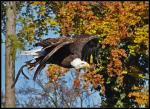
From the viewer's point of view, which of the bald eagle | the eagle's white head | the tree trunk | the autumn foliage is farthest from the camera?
the autumn foliage

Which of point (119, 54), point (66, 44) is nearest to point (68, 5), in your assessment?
point (119, 54)

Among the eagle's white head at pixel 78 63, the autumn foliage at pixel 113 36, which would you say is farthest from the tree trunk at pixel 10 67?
the eagle's white head at pixel 78 63

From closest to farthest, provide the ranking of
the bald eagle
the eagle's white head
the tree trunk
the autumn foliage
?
the eagle's white head → the bald eagle → the tree trunk → the autumn foliage

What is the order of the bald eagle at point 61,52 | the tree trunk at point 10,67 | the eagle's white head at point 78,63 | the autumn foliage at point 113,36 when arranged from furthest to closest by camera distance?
the autumn foliage at point 113,36, the tree trunk at point 10,67, the bald eagle at point 61,52, the eagle's white head at point 78,63

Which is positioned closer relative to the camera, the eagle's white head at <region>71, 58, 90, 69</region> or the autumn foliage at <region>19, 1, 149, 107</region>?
the eagle's white head at <region>71, 58, 90, 69</region>

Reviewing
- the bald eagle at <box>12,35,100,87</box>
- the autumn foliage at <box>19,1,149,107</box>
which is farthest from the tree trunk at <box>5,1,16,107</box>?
the autumn foliage at <box>19,1,149,107</box>

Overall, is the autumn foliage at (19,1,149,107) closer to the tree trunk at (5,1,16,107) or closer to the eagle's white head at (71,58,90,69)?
the tree trunk at (5,1,16,107)

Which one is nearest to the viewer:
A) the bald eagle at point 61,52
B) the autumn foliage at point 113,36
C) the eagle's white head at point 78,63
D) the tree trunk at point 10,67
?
the eagle's white head at point 78,63

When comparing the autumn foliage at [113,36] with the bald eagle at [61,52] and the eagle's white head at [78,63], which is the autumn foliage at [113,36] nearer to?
the bald eagle at [61,52]

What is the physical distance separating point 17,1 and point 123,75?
4108 millimetres

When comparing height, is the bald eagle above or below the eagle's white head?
above

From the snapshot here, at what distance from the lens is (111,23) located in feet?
68.0

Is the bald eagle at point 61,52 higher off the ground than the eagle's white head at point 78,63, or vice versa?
the bald eagle at point 61,52

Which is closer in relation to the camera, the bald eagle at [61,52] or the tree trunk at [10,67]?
the bald eagle at [61,52]
